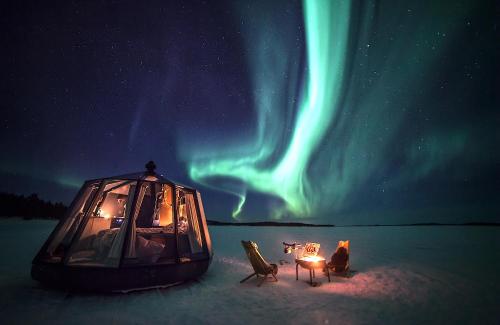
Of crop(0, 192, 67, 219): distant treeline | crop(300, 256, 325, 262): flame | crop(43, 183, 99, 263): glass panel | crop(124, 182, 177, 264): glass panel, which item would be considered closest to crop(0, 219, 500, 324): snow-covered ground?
crop(300, 256, 325, 262): flame

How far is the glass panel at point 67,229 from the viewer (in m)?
7.21

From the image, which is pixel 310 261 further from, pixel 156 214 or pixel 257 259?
pixel 156 214

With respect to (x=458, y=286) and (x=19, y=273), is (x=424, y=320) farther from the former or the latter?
(x=19, y=273)

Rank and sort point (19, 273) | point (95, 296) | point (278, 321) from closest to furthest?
point (278, 321) → point (95, 296) → point (19, 273)

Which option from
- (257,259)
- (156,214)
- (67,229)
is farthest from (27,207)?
(257,259)

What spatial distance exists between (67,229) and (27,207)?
62410mm

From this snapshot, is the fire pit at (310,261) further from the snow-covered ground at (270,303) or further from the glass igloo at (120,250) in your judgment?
the glass igloo at (120,250)

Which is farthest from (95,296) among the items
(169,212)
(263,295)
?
(169,212)

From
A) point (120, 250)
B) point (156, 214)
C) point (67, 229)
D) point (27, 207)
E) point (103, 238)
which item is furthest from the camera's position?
point (27, 207)

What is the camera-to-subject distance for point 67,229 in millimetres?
7766

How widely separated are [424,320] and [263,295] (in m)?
3.35

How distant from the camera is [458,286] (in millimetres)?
8047

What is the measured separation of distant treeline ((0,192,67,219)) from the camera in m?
53.4

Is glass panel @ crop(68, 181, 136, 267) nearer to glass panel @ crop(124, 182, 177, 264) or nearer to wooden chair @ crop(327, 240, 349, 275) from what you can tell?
glass panel @ crop(124, 182, 177, 264)
